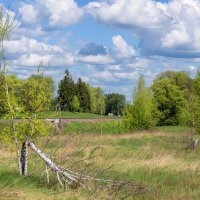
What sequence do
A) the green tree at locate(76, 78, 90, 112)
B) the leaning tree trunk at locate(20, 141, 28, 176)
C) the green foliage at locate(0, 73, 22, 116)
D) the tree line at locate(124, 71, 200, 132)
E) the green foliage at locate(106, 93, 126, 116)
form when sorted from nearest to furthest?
the leaning tree trunk at locate(20, 141, 28, 176) < the green foliage at locate(0, 73, 22, 116) < the tree line at locate(124, 71, 200, 132) < the green tree at locate(76, 78, 90, 112) < the green foliage at locate(106, 93, 126, 116)

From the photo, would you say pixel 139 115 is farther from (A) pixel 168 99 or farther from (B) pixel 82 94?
(B) pixel 82 94

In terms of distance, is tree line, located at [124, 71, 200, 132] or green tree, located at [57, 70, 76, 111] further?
green tree, located at [57, 70, 76, 111]

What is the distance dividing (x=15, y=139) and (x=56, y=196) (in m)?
2.39

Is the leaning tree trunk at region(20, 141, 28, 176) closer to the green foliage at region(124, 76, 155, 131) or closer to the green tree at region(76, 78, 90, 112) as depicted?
the green foliage at region(124, 76, 155, 131)

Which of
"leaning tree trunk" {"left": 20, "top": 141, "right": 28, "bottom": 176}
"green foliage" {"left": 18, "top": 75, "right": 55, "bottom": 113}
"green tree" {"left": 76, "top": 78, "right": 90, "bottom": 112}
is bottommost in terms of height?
"leaning tree trunk" {"left": 20, "top": 141, "right": 28, "bottom": 176}

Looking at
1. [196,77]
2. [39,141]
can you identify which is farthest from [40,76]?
[196,77]

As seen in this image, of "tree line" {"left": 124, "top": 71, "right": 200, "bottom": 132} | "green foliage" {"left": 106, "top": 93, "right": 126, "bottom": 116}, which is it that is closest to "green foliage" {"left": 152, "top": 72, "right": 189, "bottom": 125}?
"tree line" {"left": 124, "top": 71, "right": 200, "bottom": 132}

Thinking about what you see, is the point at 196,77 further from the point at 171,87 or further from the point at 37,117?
the point at 171,87

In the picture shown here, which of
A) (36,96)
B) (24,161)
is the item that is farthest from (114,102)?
(24,161)

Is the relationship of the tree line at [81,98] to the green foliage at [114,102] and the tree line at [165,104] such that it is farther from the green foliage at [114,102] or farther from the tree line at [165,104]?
the tree line at [165,104]

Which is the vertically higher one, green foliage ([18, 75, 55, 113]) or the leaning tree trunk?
green foliage ([18, 75, 55, 113])

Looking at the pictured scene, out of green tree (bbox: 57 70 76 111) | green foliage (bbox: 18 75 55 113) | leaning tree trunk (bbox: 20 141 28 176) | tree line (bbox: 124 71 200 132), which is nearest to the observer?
leaning tree trunk (bbox: 20 141 28 176)

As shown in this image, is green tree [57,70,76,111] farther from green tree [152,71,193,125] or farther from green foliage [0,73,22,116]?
green foliage [0,73,22,116]

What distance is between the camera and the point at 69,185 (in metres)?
10.2
